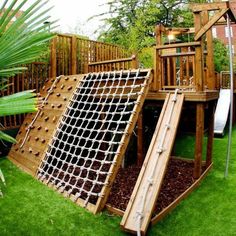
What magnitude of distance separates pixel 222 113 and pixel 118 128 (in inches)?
182

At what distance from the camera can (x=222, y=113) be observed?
336 inches

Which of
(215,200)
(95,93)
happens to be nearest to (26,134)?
(95,93)

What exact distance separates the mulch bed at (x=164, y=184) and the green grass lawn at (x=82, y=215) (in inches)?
8.8

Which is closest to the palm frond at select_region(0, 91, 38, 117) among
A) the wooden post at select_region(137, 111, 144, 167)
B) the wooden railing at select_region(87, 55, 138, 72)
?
the wooden post at select_region(137, 111, 144, 167)

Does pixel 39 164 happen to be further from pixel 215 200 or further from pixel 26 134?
pixel 215 200

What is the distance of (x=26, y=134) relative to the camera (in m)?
5.52

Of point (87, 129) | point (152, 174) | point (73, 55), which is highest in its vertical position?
point (73, 55)

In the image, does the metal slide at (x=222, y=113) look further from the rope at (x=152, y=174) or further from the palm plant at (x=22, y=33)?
the palm plant at (x=22, y=33)

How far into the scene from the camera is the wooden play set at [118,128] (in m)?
3.63

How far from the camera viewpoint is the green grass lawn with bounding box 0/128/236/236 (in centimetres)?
329

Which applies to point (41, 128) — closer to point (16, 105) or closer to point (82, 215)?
point (82, 215)

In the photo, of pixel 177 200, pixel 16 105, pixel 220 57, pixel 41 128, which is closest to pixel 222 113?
pixel 177 200

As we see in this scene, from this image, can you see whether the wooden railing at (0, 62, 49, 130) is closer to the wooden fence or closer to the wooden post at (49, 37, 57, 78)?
the wooden fence

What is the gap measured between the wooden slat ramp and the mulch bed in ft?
1.62
